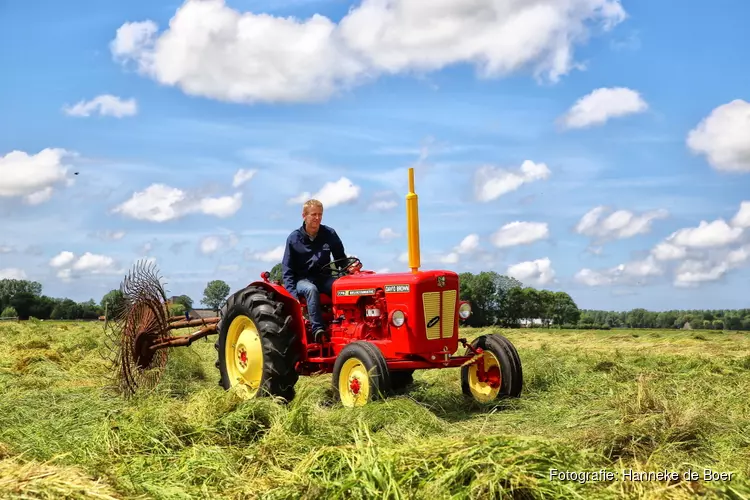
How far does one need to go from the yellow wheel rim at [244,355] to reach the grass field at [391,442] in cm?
80

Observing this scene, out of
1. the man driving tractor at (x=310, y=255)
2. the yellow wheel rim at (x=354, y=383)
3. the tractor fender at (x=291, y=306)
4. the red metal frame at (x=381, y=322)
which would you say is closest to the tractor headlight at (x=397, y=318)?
the red metal frame at (x=381, y=322)

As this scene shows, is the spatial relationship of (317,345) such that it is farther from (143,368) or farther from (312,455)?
(312,455)

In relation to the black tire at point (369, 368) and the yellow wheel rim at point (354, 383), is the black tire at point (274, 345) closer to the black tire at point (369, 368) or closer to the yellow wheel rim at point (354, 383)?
the black tire at point (369, 368)

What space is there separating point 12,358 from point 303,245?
23.8 feet

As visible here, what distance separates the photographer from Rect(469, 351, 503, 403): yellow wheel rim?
320 inches

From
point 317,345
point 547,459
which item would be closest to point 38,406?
point 317,345

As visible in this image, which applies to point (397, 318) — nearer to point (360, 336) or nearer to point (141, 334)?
point (360, 336)

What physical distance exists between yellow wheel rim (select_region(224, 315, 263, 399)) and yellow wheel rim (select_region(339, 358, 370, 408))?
3.71 ft

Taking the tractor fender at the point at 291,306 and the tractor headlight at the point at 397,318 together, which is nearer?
the tractor headlight at the point at 397,318

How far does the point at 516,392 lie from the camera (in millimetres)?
7883

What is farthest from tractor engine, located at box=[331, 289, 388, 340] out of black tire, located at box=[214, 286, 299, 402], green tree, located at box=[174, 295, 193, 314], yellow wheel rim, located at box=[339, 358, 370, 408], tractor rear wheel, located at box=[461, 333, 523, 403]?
green tree, located at box=[174, 295, 193, 314]

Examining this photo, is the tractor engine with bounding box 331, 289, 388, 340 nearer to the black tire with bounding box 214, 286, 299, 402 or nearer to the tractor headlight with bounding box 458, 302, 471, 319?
the black tire with bounding box 214, 286, 299, 402

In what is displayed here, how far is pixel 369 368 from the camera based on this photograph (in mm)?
7062

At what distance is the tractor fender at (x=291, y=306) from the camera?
26.8 ft
